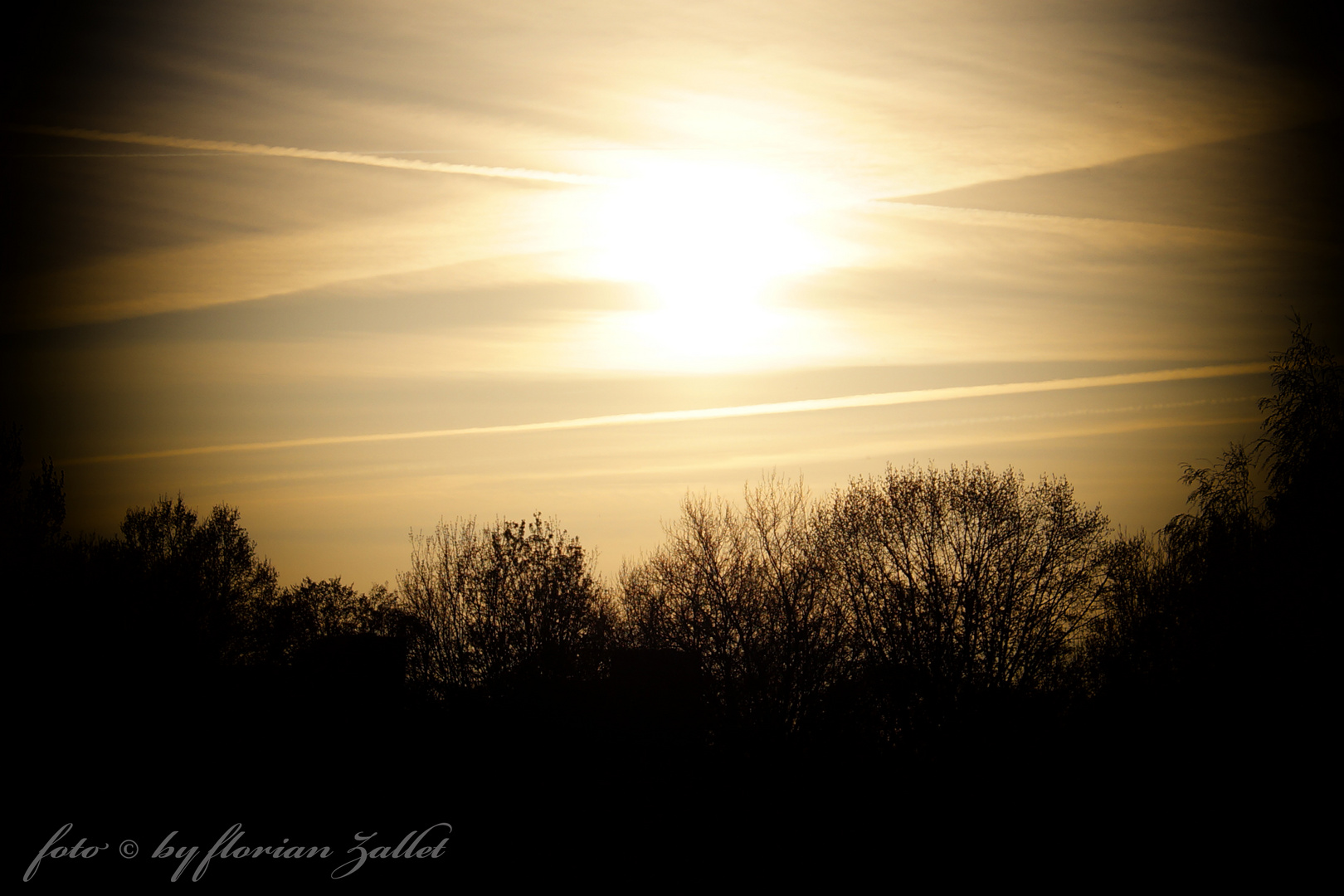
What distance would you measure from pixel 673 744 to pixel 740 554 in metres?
10.8

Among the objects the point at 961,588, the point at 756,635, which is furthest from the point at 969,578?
the point at 756,635

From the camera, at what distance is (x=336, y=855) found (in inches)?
1093

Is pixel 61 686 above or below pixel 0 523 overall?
Answer: below

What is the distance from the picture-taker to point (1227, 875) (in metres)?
22.2

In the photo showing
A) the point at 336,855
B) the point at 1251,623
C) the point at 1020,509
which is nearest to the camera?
the point at 1251,623

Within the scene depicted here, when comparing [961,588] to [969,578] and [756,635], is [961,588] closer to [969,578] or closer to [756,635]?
[969,578]

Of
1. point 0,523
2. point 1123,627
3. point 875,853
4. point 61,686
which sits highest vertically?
point 0,523

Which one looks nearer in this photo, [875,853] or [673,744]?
[875,853]

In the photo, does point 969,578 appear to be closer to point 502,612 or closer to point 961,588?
point 961,588

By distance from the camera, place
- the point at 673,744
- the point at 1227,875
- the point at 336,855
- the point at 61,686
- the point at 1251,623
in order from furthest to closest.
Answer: the point at 673,744 → the point at 61,686 → the point at 336,855 → the point at 1227,875 → the point at 1251,623

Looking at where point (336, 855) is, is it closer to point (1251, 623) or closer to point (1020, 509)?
point (1251, 623)

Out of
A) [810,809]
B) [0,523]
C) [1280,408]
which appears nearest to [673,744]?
[810,809]

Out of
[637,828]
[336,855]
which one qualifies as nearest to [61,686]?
[336,855]

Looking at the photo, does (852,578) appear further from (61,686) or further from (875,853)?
(61,686)
